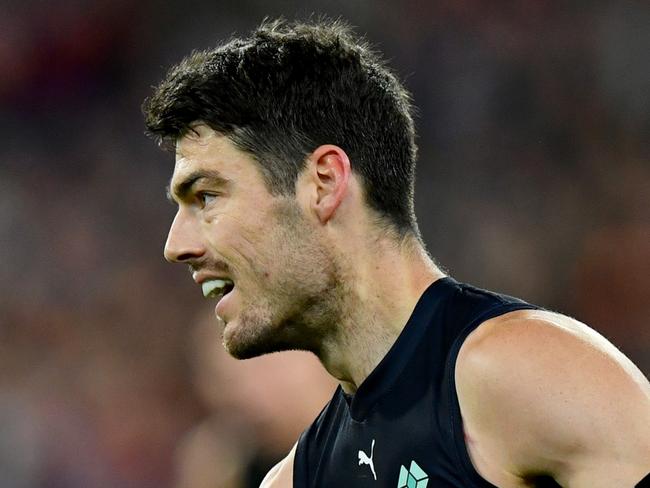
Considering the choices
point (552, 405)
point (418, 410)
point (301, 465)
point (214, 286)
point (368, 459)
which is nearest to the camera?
point (552, 405)

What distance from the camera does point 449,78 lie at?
6496 mm

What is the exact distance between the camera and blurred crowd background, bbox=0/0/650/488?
5742mm

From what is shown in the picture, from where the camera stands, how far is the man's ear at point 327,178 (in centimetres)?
256

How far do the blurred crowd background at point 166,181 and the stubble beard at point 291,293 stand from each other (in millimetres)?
2937

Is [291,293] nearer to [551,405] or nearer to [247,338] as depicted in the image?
[247,338]

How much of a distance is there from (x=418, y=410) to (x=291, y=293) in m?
0.43

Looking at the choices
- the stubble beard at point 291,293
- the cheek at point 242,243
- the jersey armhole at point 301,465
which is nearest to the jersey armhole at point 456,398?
the stubble beard at point 291,293

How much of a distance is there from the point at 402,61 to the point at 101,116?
73.7 inches

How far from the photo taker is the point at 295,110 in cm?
260

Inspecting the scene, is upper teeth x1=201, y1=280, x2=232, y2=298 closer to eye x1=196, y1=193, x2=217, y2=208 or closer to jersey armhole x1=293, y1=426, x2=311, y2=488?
eye x1=196, y1=193, x2=217, y2=208

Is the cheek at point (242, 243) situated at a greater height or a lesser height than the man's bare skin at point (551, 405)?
greater

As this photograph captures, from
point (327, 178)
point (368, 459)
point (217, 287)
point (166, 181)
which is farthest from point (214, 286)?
point (166, 181)

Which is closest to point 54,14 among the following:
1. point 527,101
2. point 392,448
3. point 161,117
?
point 527,101

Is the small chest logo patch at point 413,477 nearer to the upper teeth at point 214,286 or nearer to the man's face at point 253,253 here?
the man's face at point 253,253
